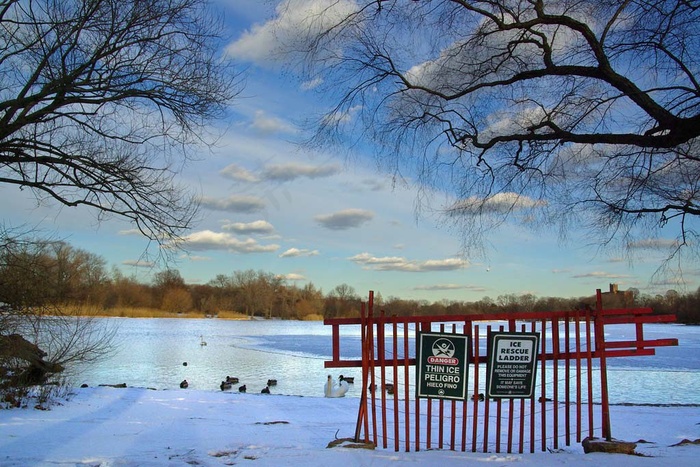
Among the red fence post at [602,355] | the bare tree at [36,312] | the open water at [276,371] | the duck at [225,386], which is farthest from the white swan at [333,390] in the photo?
the red fence post at [602,355]

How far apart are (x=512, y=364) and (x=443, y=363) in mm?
917

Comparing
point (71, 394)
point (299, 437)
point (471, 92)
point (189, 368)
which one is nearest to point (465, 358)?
point (299, 437)

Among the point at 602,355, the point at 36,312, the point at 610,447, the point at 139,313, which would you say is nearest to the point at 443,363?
the point at 602,355

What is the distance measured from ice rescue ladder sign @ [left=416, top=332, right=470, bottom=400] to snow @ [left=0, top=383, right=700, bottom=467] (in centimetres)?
81

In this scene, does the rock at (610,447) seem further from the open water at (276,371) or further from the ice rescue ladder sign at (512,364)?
the open water at (276,371)

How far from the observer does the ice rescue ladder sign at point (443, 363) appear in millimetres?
7324

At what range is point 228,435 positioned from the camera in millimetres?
8500

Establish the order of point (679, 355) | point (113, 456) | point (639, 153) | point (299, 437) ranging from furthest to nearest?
1. point (679, 355)
2. point (299, 437)
3. point (639, 153)
4. point (113, 456)

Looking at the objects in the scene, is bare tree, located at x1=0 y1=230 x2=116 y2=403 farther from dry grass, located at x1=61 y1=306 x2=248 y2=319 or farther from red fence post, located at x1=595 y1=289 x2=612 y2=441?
red fence post, located at x1=595 y1=289 x2=612 y2=441

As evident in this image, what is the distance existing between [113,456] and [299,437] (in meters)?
2.81

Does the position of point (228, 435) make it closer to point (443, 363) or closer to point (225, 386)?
point (443, 363)

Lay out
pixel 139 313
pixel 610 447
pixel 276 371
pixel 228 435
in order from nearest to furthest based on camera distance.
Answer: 1. pixel 610 447
2. pixel 228 435
3. pixel 276 371
4. pixel 139 313

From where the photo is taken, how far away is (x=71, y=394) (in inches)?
494

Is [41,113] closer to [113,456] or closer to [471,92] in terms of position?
[113,456]
